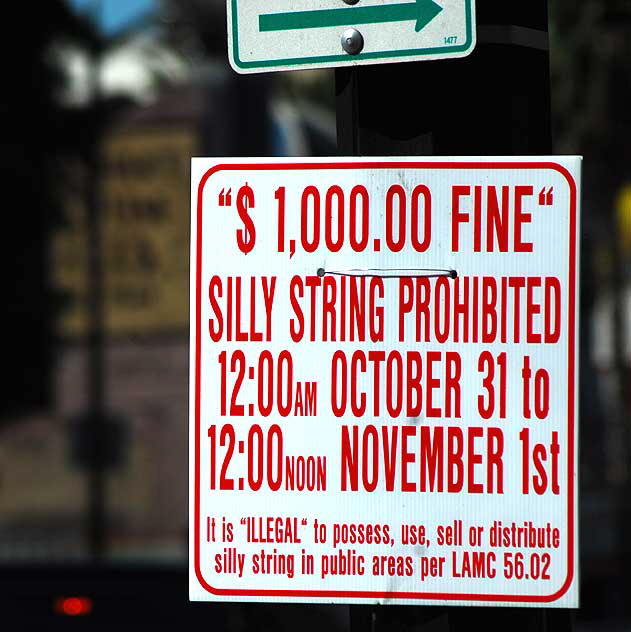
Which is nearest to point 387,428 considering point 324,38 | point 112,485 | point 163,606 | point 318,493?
point 318,493

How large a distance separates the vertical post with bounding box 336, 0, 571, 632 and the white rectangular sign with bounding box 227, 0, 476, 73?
0.28 feet

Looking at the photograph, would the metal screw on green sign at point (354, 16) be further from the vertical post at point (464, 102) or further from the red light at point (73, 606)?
the red light at point (73, 606)

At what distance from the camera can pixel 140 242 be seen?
38.5 ft

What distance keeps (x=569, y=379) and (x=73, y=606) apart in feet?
10.4

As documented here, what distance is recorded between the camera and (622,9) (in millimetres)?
11867

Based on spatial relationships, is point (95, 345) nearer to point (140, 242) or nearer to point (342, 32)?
point (140, 242)

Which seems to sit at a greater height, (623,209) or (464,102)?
(623,209)

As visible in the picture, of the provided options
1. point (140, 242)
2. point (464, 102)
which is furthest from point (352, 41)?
point (140, 242)

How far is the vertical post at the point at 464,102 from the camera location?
2.49 meters

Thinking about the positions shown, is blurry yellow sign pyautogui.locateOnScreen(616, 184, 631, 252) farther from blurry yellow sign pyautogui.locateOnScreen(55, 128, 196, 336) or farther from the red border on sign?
the red border on sign

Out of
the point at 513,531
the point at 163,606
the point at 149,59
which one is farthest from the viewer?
the point at 149,59

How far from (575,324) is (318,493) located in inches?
20.4

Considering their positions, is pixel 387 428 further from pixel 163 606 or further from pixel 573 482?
pixel 163 606

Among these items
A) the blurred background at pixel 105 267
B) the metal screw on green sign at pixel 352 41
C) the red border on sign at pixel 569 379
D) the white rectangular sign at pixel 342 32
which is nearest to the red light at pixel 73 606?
the red border on sign at pixel 569 379
